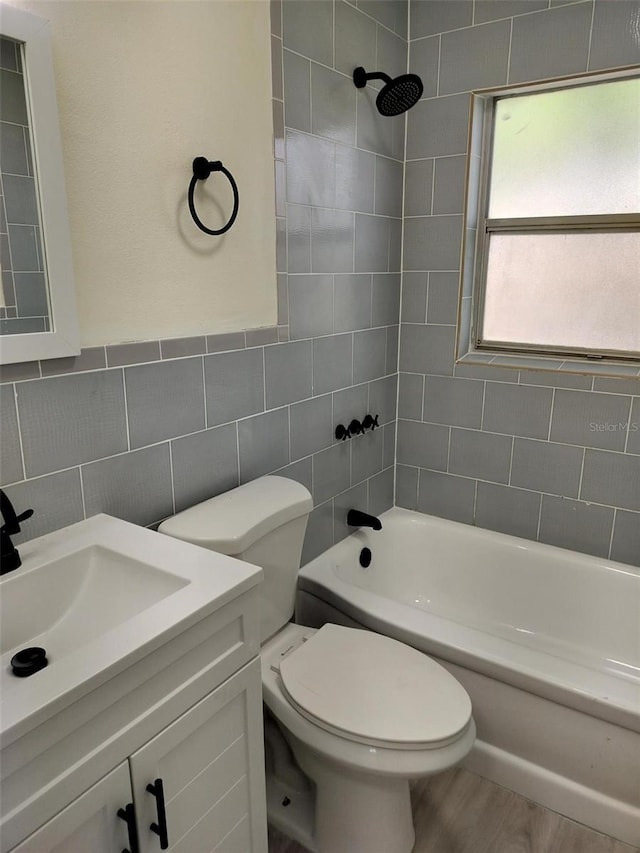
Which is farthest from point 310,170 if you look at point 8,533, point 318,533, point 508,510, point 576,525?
point 576,525

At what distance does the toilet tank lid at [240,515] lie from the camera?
1429 mm

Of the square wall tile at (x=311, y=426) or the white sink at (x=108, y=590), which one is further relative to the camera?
the square wall tile at (x=311, y=426)

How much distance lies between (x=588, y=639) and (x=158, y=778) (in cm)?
176

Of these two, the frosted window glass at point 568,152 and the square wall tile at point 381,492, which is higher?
the frosted window glass at point 568,152

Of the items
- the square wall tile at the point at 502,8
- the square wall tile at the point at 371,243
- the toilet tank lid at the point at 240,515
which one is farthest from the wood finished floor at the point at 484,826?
the square wall tile at the point at 502,8

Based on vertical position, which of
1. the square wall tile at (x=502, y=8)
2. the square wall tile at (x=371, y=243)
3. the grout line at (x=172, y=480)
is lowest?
the grout line at (x=172, y=480)

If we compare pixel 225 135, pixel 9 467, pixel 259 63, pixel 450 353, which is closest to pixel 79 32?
pixel 225 135

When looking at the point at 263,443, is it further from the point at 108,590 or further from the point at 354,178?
the point at 354,178

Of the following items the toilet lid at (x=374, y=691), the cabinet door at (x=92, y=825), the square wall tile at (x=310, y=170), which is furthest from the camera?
the square wall tile at (x=310, y=170)

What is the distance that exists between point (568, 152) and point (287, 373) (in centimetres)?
134

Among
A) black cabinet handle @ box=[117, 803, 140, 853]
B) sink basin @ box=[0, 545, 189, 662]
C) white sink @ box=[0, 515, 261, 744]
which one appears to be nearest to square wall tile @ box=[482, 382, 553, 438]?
white sink @ box=[0, 515, 261, 744]

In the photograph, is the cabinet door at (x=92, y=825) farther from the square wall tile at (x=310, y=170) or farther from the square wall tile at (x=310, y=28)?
the square wall tile at (x=310, y=28)

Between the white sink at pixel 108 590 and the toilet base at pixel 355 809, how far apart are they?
655mm
